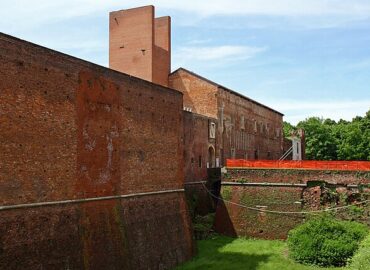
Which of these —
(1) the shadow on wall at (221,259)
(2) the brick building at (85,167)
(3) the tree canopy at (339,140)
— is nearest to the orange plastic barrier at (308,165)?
(1) the shadow on wall at (221,259)

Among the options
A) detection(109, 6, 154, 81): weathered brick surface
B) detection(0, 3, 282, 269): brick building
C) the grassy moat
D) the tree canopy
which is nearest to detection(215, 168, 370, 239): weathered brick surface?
the grassy moat

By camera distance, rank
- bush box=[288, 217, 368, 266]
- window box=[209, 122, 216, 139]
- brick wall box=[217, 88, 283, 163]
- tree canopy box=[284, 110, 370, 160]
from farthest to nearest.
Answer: tree canopy box=[284, 110, 370, 160], brick wall box=[217, 88, 283, 163], window box=[209, 122, 216, 139], bush box=[288, 217, 368, 266]

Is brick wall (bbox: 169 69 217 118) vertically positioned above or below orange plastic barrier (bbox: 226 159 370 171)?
above

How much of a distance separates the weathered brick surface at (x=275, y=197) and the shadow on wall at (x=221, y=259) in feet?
8.77

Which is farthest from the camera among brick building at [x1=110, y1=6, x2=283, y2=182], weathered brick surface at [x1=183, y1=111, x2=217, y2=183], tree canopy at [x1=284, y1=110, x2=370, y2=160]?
tree canopy at [x1=284, y1=110, x2=370, y2=160]

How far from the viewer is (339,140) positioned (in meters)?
54.6

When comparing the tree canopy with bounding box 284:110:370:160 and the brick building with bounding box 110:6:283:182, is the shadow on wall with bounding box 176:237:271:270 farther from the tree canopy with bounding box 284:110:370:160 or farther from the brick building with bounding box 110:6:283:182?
the tree canopy with bounding box 284:110:370:160

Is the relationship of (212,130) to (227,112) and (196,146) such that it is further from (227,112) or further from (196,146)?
(227,112)

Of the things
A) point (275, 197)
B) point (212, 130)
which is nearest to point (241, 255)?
point (275, 197)

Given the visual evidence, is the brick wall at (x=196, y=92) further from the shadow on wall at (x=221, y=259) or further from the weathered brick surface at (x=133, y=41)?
the shadow on wall at (x=221, y=259)

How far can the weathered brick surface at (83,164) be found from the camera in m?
12.7

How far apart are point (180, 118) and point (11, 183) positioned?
11308 mm

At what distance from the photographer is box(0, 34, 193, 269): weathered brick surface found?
12664 millimetres

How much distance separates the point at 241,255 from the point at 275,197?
5404 millimetres
